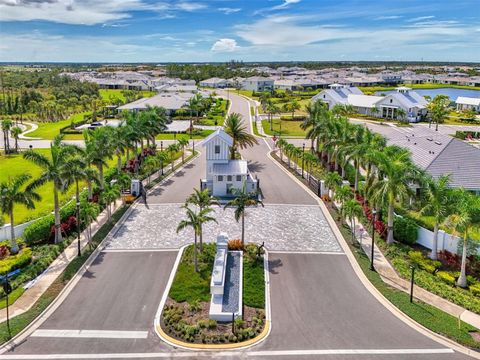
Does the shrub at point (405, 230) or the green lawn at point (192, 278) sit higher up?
the shrub at point (405, 230)

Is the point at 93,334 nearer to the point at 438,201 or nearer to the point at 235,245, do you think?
the point at 235,245

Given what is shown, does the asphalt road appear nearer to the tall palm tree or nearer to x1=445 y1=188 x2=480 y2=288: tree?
the tall palm tree

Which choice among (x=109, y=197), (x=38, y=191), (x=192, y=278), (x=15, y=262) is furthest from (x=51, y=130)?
(x=192, y=278)

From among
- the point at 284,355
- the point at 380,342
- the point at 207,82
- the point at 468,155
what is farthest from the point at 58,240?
the point at 207,82

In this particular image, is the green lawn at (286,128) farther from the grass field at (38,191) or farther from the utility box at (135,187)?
the utility box at (135,187)

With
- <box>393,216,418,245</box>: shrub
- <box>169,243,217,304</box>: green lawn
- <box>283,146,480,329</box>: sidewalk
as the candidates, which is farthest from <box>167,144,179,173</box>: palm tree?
<box>393,216,418,245</box>: shrub

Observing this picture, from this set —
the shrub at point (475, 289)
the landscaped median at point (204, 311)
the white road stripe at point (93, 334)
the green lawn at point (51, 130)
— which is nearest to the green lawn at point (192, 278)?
the landscaped median at point (204, 311)
